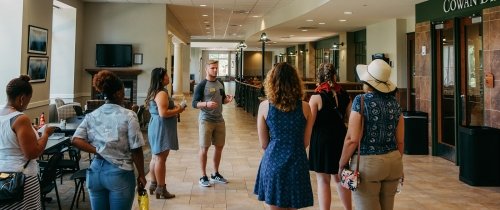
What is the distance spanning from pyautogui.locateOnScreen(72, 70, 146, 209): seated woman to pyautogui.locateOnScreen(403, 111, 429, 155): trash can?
5878mm

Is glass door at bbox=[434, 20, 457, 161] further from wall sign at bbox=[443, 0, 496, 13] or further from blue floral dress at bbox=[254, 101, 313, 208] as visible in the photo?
blue floral dress at bbox=[254, 101, 313, 208]

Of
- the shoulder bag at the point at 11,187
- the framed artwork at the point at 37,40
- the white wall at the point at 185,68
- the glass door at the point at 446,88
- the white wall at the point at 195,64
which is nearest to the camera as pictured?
the shoulder bag at the point at 11,187

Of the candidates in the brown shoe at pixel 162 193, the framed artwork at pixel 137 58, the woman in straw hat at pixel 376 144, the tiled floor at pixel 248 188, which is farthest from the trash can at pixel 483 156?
the framed artwork at pixel 137 58

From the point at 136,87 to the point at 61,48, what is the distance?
2.10m

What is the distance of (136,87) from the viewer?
11.2 m

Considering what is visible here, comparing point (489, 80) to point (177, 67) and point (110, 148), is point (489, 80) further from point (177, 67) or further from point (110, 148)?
point (177, 67)

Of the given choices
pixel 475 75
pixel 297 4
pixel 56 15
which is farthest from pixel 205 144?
pixel 56 15

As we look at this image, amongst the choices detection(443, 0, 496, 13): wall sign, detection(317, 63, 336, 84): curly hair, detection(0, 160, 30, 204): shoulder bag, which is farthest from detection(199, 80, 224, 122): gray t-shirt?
detection(443, 0, 496, 13): wall sign

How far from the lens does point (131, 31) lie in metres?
11.0

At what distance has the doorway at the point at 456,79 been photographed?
20.8 ft

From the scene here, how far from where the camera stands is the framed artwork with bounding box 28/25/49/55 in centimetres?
757

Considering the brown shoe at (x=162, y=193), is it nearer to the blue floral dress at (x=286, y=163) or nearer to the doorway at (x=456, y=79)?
the blue floral dress at (x=286, y=163)

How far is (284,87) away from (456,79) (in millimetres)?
5213

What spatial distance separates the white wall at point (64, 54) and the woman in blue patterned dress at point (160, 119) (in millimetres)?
7036
